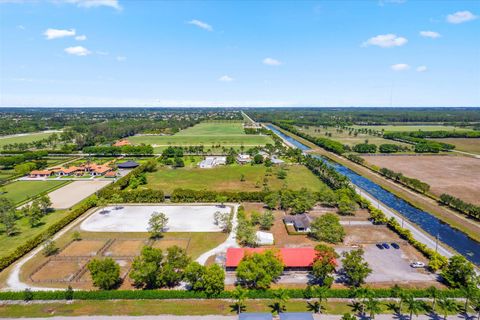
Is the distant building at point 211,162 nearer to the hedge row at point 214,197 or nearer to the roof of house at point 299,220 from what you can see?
the hedge row at point 214,197

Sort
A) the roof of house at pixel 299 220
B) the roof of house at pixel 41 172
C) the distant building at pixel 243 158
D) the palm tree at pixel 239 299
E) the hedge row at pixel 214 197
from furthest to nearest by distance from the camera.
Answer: the distant building at pixel 243 158 → the roof of house at pixel 41 172 → the hedge row at pixel 214 197 → the roof of house at pixel 299 220 → the palm tree at pixel 239 299

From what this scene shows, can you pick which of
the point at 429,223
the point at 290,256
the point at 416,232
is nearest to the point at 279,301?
A: the point at 290,256

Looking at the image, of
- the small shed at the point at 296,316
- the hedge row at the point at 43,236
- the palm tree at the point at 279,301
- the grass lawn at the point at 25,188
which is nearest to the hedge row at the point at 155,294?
the palm tree at the point at 279,301

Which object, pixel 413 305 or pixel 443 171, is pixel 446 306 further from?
pixel 443 171

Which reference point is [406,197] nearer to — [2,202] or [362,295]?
[362,295]

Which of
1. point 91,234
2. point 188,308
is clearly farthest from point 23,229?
point 188,308
